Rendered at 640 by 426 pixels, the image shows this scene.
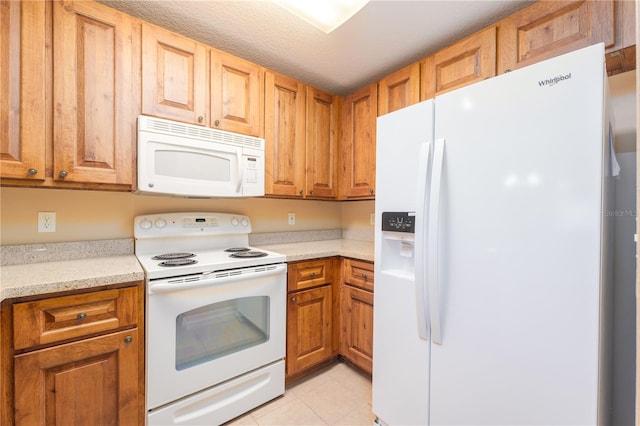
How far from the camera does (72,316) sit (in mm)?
1153

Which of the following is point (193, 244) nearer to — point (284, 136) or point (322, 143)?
point (284, 136)

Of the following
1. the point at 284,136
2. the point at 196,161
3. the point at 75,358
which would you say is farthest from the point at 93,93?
the point at 75,358

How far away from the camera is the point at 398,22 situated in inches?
62.8

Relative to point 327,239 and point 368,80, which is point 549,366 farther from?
point 368,80

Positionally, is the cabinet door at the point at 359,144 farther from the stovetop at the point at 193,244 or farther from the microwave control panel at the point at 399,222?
the stovetop at the point at 193,244

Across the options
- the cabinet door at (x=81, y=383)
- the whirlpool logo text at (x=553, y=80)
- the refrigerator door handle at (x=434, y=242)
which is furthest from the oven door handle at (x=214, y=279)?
the whirlpool logo text at (x=553, y=80)

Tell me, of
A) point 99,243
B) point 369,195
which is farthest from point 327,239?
point 99,243

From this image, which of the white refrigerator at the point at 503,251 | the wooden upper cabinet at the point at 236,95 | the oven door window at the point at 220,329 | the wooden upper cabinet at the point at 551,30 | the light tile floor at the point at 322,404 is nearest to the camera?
the white refrigerator at the point at 503,251

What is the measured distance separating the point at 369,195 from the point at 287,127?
83cm

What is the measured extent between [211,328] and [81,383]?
0.55 m

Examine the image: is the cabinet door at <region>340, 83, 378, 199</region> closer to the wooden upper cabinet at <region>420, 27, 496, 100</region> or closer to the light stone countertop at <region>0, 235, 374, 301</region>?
the wooden upper cabinet at <region>420, 27, 496, 100</region>

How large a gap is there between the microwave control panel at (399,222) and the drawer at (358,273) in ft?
1.76

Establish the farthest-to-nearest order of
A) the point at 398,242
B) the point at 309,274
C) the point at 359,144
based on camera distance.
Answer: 1. the point at 359,144
2. the point at 309,274
3. the point at 398,242

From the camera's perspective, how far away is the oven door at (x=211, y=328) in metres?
1.33
